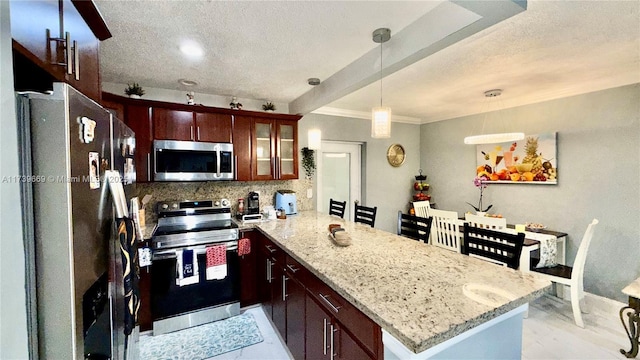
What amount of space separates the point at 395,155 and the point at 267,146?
8.01ft

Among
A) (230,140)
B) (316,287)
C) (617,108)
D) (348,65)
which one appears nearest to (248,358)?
(316,287)

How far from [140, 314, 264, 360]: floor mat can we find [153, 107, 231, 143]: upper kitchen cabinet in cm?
191

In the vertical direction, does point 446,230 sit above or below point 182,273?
above

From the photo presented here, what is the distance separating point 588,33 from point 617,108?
5.30 feet

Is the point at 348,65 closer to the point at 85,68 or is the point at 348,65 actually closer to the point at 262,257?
the point at 85,68

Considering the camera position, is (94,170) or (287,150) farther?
(287,150)

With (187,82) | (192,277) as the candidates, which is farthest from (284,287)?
(187,82)

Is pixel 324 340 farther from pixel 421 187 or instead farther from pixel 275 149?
pixel 421 187

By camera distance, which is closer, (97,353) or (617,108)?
(97,353)

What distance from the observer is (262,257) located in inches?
104

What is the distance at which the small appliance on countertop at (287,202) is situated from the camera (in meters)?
3.34

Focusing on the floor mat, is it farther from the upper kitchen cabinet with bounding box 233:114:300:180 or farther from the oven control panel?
the upper kitchen cabinet with bounding box 233:114:300:180

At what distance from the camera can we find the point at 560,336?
92.3 inches

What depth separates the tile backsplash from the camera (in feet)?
9.52
